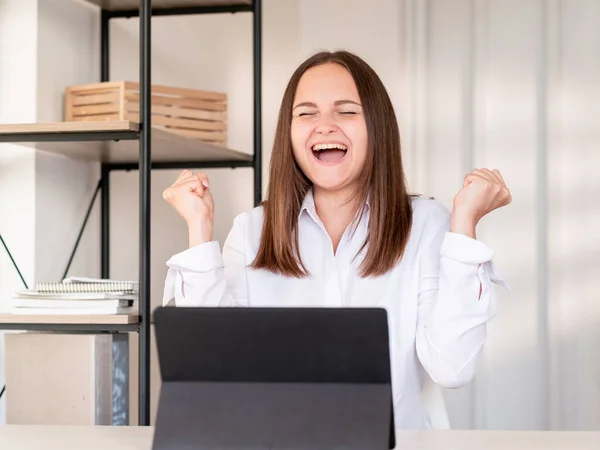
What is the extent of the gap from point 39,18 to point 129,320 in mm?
985

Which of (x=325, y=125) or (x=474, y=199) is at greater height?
(x=325, y=125)

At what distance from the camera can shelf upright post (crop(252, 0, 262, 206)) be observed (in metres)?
3.08

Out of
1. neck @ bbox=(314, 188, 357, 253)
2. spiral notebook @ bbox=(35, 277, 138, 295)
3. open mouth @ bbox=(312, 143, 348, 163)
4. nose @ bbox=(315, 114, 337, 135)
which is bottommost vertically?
spiral notebook @ bbox=(35, 277, 138, 295)

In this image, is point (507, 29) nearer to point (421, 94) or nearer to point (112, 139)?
point (421, 94)

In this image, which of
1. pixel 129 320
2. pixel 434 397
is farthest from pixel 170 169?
pixel 434 397

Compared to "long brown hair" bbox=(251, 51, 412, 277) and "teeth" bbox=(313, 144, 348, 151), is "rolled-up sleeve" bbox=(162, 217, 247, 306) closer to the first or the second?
"long brown hair" bbox=(251, 51, 412, 277)

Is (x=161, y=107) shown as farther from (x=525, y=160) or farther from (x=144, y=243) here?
(x=525, y=160)

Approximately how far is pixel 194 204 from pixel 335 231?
322 mm

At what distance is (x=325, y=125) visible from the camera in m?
1.89

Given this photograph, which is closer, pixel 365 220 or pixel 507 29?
pixel 365 220

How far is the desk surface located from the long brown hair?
539 mm

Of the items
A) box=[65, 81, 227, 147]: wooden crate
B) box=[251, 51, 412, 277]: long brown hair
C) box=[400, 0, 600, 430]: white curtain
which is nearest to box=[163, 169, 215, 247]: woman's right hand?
box=[251, 51, 412, 277]: long brown hair

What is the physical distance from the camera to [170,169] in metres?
3.20

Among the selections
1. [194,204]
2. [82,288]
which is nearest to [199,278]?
[194,204]
